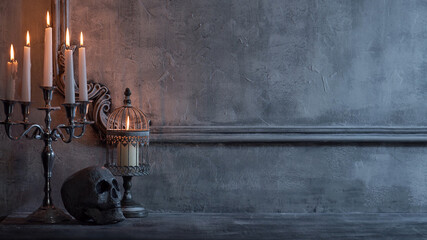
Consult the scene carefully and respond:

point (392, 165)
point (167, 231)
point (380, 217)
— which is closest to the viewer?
point (167, 231)

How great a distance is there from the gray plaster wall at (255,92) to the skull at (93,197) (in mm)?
267

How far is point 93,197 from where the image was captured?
1.36 metres

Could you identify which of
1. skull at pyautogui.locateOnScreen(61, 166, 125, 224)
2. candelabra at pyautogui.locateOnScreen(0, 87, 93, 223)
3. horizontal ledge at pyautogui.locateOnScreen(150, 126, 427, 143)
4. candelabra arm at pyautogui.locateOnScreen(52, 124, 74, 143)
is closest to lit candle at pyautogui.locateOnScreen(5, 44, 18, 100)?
candelabra at pyautogui.locateOnScreen(0, 87, 93, 223)

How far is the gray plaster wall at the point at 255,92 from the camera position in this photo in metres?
1.65

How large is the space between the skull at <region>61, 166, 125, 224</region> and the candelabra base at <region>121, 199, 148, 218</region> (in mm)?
102

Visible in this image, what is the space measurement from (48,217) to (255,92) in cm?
75

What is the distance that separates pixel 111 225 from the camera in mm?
1388

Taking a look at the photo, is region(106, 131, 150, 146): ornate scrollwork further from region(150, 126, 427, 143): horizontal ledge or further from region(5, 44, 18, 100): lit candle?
region(5, 44, 18, 100): lit candle

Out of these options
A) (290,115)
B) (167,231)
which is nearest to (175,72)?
(290,115)

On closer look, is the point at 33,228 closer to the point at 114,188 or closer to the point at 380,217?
the point at 114,188

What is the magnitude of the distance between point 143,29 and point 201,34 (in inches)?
7.5

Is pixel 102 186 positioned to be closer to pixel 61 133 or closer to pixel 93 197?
pixel 93 197

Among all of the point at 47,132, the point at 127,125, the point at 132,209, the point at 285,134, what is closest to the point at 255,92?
the point at 285,134

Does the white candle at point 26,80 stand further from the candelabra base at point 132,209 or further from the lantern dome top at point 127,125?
the candelabra base at point 132,209
